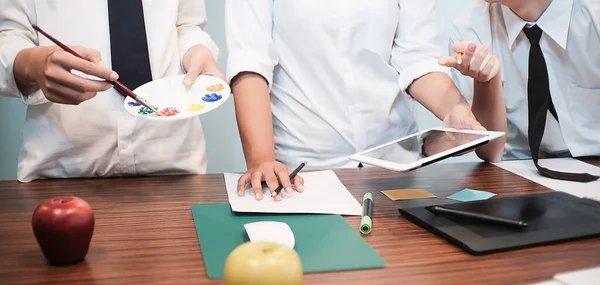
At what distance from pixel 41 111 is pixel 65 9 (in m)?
0.23

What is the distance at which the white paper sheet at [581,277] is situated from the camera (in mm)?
734

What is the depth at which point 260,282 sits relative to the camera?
23.3 inches

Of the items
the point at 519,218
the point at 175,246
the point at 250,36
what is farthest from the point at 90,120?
the point at 519,218

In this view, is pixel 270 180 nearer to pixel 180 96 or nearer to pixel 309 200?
pixel 309 200

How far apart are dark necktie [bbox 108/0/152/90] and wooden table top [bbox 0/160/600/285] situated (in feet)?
0.82

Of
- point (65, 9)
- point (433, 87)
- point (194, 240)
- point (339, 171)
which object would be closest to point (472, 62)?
point (433, 87)

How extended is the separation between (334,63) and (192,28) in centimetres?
38

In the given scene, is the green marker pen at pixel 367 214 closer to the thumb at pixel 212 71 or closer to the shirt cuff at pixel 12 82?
the thumb at pixel 212 71

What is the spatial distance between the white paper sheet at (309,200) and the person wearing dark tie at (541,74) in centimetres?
48

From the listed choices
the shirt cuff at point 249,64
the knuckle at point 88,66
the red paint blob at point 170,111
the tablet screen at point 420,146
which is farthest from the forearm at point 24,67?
the tablet screen at point 420,146

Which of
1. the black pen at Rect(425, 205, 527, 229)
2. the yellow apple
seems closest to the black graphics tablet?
the black pen at Rect(425, 205, 527, 229)

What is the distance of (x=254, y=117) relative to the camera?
1.30m

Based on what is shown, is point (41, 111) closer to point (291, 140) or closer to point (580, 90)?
point (291, 140)

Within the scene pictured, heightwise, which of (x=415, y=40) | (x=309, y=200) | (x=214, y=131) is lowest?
(x=214, y=131)
